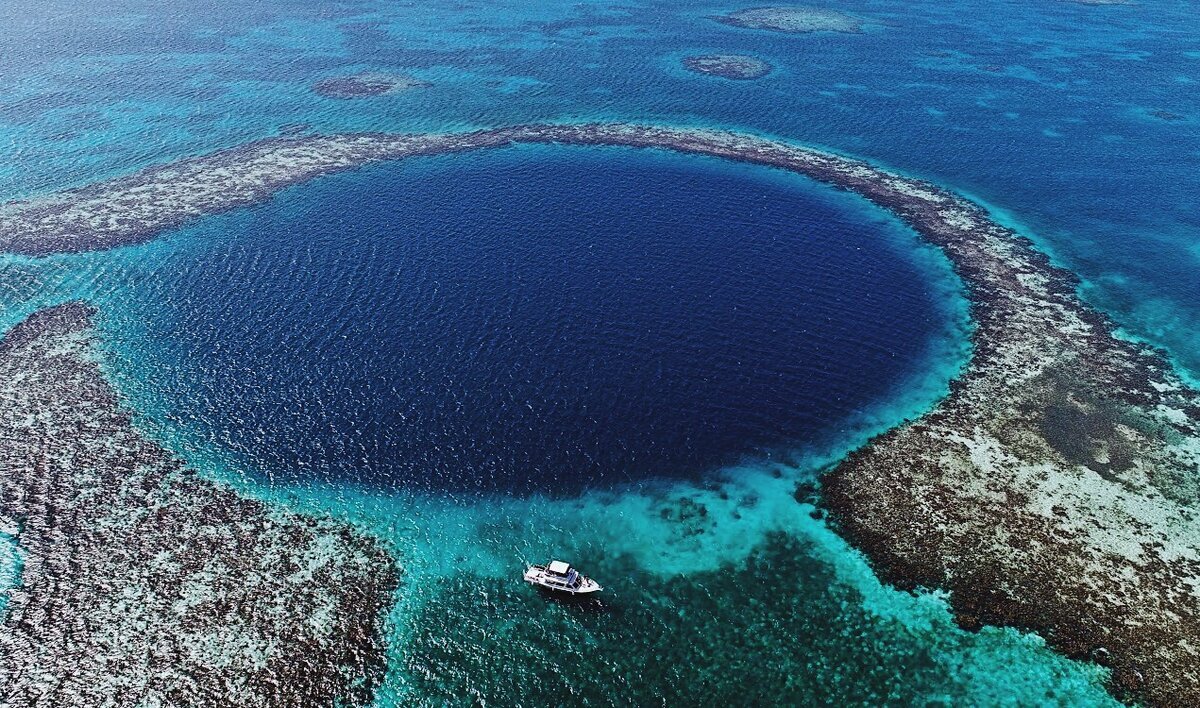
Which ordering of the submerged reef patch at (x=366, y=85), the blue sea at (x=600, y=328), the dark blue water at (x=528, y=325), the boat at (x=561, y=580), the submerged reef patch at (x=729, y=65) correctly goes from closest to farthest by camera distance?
the blue sea at (x=600, y=328), the boat at (x=561, y=580), the dark blue water at (x=528, y=325), the submerged reef patch at (x=366, y=85), the submerged reef patch at (x=729, y=65)

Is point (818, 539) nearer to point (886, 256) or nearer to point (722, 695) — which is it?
point (722, 695)

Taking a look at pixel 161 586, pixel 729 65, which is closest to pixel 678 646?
pixel 161 586

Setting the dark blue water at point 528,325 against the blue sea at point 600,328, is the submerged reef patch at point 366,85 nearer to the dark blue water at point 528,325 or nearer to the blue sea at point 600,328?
the blue sea at point 600,328

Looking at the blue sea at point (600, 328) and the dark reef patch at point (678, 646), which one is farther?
the blue sea at point (600, 328)

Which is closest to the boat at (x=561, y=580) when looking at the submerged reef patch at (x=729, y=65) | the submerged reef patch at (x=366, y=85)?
the submerged reef patch at (x=366, y=85)

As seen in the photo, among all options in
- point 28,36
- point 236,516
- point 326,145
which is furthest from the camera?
point 28,36

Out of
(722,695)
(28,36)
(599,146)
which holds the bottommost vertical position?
(722,695)

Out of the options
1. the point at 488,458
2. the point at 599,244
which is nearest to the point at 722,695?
the point at 488,458
